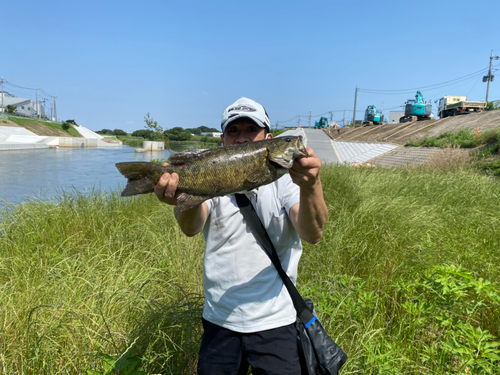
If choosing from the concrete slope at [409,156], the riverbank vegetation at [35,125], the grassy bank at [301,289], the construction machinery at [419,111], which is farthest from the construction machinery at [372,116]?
the riverbank vegetation at [35,125]

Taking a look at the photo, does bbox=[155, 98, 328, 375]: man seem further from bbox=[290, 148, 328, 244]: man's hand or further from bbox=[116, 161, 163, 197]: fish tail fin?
bbox=[116, 161, 163, 197]: fish tail fin

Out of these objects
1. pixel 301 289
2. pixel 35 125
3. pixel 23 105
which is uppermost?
pixel 23 105

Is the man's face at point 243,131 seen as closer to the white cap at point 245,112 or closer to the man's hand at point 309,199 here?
the white cap at point 245,112

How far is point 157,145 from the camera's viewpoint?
171 ft

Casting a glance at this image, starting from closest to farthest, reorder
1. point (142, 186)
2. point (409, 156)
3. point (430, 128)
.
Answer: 1. point (142, 186)
2. point (409, 156)
3. point (430, 128)

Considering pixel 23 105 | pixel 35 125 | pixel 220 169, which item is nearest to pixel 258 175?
pixel 220 169

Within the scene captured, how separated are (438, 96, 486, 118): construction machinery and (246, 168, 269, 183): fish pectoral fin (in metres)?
36.8

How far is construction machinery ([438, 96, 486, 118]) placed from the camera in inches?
1192

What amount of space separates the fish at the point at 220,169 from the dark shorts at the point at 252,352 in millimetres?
895

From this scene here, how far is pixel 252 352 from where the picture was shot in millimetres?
1870

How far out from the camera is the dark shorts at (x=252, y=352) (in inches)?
72.9

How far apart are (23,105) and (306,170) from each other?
13551cm

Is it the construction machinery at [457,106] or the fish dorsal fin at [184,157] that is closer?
the fish dorsal fin at [184,157]

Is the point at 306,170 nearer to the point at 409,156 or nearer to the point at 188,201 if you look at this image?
the point at 188,201
